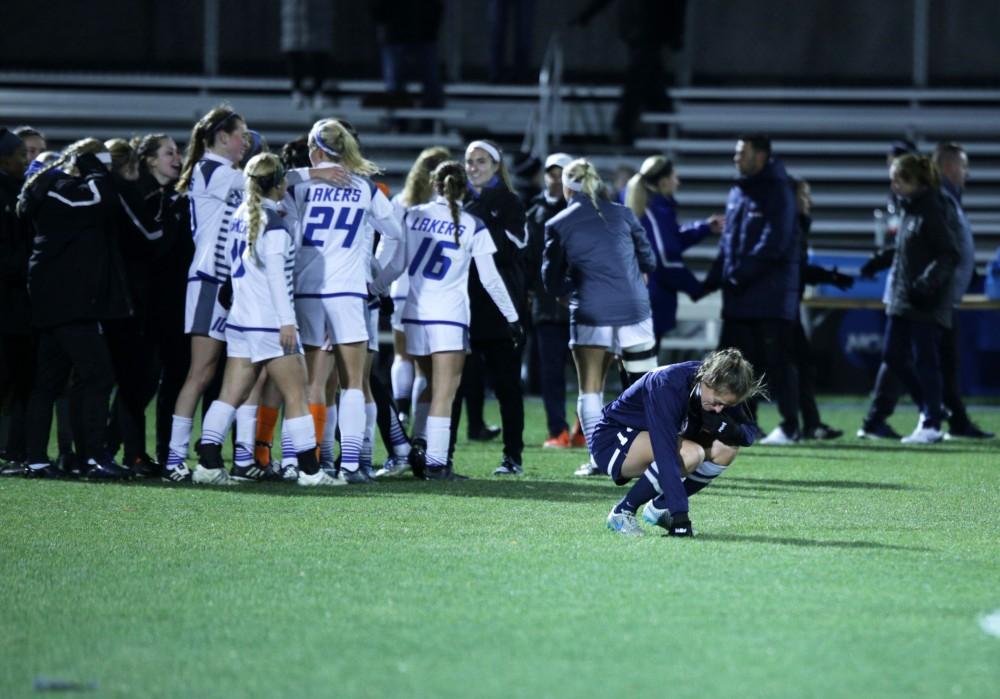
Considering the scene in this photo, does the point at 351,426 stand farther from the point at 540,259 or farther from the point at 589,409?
the point at 540,259

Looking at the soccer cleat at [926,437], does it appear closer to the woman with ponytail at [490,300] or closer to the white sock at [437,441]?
the woman with ponytail at [490,300]

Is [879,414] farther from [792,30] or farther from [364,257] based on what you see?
[792,30]

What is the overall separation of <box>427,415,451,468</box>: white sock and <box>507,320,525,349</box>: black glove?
0.67m

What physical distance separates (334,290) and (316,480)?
40.6 inches

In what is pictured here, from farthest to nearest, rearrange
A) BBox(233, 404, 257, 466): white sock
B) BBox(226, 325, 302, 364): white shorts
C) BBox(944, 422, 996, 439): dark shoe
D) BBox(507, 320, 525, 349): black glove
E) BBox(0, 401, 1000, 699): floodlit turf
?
BBox(944, 422, 996, 439): dark shoe < BBox(507, 320, 525, 349): black glove < BBox(233, 404, 257, 466): white sock < BBox(226, 325, 302, 364): white shorts < BBox(0, 401, 1000, 699): floodlit turf

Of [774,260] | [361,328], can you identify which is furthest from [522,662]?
[774,260]

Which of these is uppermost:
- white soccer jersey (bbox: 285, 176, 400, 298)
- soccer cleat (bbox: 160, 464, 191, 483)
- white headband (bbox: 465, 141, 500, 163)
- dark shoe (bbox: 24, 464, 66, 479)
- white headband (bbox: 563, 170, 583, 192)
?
white headband (bbox: 465, 141, 500, 163)

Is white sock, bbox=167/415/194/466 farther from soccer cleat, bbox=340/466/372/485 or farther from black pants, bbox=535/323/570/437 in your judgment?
black pants, bbox=535/323/570/437

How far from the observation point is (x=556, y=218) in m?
10.5

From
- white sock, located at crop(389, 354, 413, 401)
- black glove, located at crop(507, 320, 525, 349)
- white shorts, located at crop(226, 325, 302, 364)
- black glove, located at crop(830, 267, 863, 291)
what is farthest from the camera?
black glove, located at crop(830, 267, 863, 291)

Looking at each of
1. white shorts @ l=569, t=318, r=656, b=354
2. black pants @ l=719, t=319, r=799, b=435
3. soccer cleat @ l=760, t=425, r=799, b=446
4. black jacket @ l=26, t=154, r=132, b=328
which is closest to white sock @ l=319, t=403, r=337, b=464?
black jacket @ l=26, t=154, r=132, b=328

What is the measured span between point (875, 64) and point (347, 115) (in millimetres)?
6885

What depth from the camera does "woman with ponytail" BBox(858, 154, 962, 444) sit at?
12.8m

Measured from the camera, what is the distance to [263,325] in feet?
30.2
